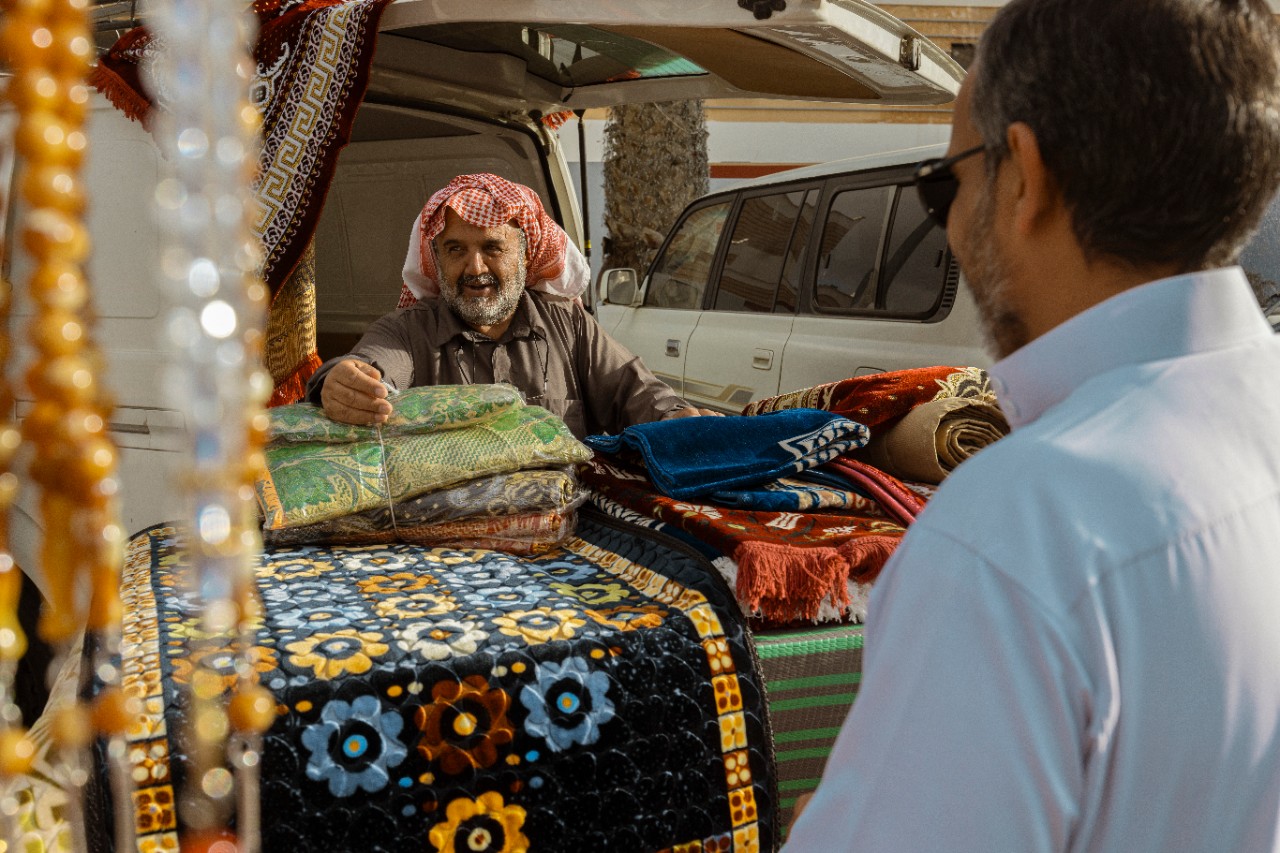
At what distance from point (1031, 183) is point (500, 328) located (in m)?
2.52

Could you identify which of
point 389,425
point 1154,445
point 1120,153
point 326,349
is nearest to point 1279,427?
point 1154,445

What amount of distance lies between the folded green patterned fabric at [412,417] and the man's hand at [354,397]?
21 millimetres

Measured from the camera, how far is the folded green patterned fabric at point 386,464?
2.28 m

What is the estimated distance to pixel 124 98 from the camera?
288 cm

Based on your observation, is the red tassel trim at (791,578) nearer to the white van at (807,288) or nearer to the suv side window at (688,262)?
the white van at (807,288)

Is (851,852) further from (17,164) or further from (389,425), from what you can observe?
(17,164)

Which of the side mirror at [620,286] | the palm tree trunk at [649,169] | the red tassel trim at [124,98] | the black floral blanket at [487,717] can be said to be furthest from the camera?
the palm tree trunk at [649,169]

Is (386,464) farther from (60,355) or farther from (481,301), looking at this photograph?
(60,355)

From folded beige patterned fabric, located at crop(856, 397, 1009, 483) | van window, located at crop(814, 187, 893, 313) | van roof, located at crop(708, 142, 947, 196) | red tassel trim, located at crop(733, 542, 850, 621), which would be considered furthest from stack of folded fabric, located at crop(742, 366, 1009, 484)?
van window, located at crop(814, 187, 893, 313)

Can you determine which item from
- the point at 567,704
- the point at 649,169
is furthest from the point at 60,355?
the point at 649,169

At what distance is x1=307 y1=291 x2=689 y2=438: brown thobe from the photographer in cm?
325

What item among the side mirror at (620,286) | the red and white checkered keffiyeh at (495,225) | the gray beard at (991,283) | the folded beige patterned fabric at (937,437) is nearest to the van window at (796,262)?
the side mirror at (620,286)

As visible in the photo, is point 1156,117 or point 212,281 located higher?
point 1156,117

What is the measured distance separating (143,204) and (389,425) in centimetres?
111
